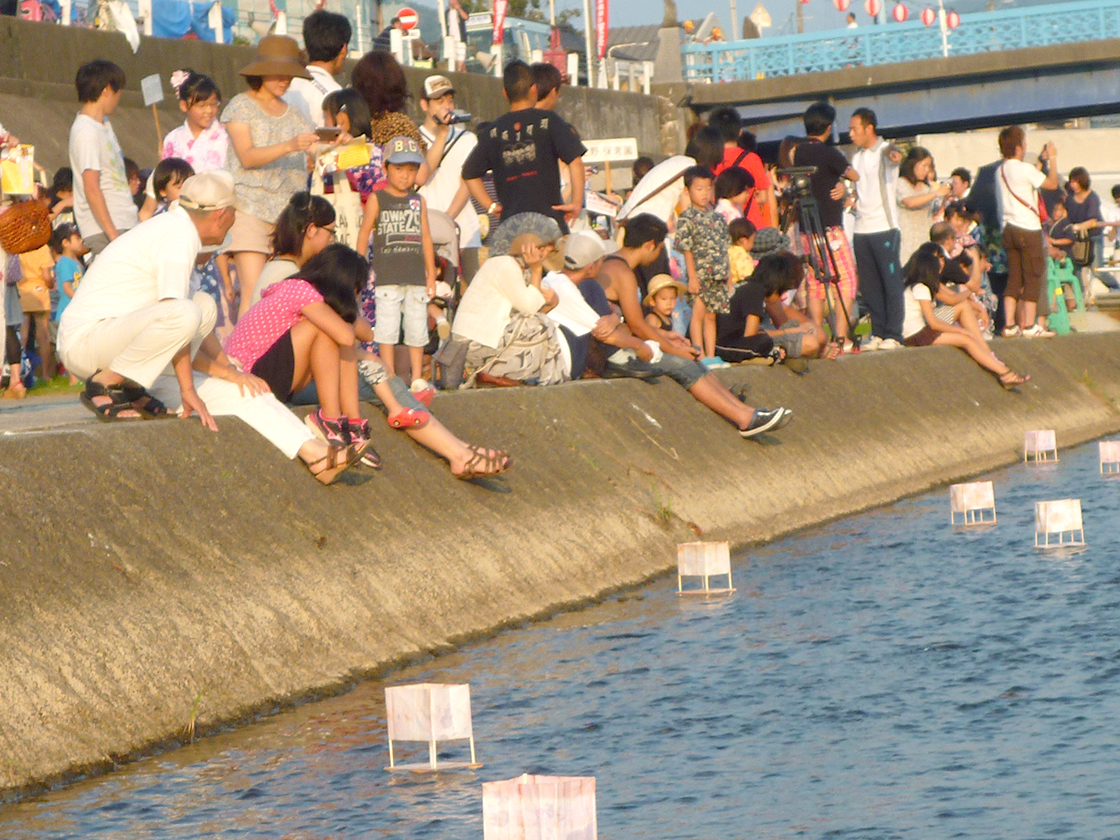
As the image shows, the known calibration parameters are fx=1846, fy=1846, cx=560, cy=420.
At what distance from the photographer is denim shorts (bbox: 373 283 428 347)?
30.5 ft

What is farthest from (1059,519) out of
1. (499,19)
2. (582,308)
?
(499,19)

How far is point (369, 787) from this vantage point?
5.00m

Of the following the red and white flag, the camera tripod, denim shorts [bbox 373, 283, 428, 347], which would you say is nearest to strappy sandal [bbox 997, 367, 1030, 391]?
the camera tripod

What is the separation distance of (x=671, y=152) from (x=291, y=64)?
34472 mm

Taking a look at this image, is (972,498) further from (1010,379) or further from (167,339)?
(1010,379)

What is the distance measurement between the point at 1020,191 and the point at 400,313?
9.34 metres

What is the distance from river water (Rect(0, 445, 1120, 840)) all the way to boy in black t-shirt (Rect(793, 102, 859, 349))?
21.5 ft

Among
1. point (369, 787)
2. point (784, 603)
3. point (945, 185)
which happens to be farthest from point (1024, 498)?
point (945, 185)

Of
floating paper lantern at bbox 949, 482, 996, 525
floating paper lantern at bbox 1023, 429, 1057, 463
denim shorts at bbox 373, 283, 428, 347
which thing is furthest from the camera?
floating paper lantern at bbox 1023, 429, 1057, 463

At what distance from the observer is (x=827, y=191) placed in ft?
47.9

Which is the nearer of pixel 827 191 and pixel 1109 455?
pixel 1109 455

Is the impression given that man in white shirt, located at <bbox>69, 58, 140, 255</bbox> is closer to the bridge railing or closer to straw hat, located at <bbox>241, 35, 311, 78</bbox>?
straw hat, located at <bbox>241, 35, 311, 78</bbox>

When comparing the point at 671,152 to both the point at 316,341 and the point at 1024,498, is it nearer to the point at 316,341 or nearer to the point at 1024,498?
the point at 1024,498

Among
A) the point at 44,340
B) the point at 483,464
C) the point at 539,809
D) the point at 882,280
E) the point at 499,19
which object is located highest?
the point at 499,19
